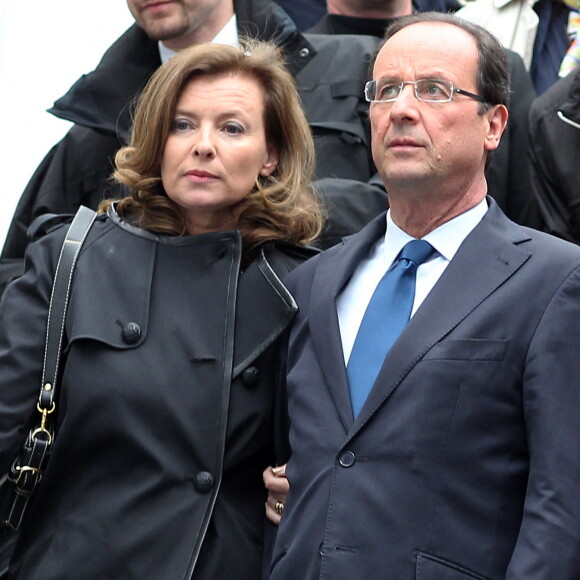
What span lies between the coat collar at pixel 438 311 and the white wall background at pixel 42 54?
11.5 ft

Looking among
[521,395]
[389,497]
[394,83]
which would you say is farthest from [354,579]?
[394,83]

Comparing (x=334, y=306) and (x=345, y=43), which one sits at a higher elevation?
(x=334, y=306)

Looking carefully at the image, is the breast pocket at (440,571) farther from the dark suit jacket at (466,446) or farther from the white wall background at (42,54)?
the white wall background at (42,54)

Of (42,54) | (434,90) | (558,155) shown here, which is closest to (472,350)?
(434,90)

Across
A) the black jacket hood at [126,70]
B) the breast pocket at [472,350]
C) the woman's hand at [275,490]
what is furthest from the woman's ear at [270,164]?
the breast pocket at [472,350]

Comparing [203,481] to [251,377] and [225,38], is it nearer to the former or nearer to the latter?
[251,377]

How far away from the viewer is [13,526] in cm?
379

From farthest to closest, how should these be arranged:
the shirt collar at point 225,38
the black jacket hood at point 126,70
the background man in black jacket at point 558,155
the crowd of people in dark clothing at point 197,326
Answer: the shirt collar at point 225,38, the black jacket hood at point 126,70, the background man in black jacket at point 558,155, the crowd of people in dark clothing at point 197,326

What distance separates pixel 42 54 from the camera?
268 inches

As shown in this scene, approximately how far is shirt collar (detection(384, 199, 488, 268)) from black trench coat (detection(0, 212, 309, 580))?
1.13 ft

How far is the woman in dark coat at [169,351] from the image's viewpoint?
3719 millimetres

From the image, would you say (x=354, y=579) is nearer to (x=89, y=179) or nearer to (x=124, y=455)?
(x=124, y=455)

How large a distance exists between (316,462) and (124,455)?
63 cm

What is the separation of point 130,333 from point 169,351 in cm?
12
